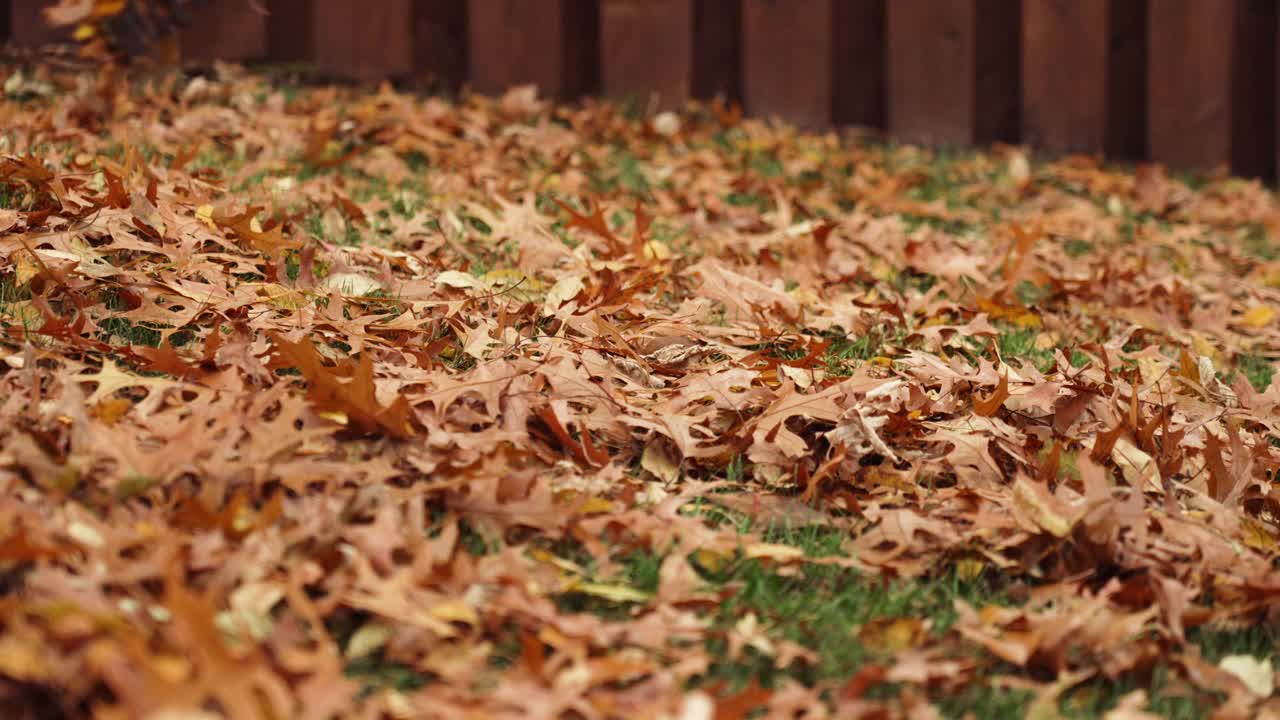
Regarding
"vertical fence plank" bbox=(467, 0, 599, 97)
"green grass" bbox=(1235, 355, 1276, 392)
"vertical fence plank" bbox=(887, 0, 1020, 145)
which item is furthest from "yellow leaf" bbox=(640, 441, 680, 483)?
"vertical fence plank" bbox=(887, 0, 1020, 145)

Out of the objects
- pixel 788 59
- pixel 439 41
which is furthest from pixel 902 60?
pixel 439 41

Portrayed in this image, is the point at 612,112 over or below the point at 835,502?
over

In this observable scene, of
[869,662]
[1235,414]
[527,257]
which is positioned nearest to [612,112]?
[527,257]

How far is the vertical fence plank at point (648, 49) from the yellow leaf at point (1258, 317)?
9.09 feet

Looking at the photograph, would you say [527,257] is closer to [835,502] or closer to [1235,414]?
[835,502]

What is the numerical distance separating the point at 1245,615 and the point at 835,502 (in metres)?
0.64

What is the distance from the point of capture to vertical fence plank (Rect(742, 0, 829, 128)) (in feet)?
17.6

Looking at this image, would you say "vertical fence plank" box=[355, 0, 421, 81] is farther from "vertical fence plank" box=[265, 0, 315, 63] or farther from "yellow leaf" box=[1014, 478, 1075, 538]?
"yellow leaf" box=[1014, 478, 1075, 538]

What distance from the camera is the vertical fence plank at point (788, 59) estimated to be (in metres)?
5.36

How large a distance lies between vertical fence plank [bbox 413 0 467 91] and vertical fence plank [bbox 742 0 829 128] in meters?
1.32

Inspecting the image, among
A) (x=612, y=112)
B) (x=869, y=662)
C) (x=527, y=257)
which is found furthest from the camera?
(x=612, y=112)

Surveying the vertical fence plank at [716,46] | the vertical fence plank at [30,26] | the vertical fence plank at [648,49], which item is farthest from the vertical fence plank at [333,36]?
the vertical fence plank at [716,46]

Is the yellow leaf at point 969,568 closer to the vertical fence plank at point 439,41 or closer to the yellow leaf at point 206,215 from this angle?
the yellow leaf at point 206,215

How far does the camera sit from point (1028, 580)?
71.7 inches
